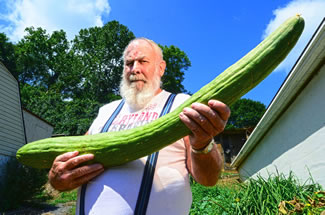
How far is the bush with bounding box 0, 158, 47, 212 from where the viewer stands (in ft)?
35.0

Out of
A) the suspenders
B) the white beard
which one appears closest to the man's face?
the white beard

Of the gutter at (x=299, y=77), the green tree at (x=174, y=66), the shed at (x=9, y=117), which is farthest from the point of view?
the green tree at (x=174, y=66)

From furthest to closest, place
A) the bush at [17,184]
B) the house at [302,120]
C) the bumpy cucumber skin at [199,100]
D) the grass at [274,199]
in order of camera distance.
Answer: the bush at [17,184], the house at [302,120], the grass at [274,199], the bumpy cucumber skin at [199,100]

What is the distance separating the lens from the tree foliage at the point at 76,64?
33031 millimetres

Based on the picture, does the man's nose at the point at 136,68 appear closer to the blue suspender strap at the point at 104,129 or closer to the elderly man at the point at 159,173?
the blue suspender strap at the point at 104,129

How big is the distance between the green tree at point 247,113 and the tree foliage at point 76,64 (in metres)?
25.1

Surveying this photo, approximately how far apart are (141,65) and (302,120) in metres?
4.22

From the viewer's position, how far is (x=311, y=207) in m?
3.09

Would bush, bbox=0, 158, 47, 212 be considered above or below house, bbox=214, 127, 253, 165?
below

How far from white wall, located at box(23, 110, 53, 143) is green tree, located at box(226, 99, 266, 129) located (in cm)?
4399

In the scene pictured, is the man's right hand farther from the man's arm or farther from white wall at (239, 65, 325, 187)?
white wall at (239, 65, 325, 187)

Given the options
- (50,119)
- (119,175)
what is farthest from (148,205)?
(50,119)

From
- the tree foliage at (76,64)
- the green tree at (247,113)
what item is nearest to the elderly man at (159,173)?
the tree foliage at (76,64)

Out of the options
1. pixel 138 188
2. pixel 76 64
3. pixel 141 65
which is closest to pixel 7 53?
pixel 76 64
